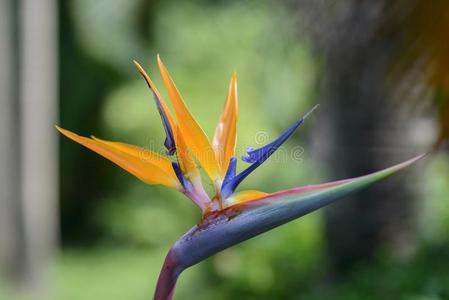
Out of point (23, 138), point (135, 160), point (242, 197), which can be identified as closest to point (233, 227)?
point (242, 197)

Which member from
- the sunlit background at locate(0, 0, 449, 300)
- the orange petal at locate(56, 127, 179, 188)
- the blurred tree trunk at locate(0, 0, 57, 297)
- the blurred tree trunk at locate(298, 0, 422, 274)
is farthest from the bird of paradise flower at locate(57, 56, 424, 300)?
the blurred tree trunk at locate(0, 0, 57, 297)

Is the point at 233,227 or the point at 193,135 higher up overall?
the point at 193,135

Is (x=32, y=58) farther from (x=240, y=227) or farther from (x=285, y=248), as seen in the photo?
(x=240, y=227)

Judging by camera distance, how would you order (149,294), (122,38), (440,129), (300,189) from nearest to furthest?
(300,189)
(440,129)
(149,294)
(122,38)

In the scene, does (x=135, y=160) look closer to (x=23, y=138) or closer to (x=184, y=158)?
(x=184, y=158)

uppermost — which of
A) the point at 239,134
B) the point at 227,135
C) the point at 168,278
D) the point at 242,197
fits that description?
the point at 239,134


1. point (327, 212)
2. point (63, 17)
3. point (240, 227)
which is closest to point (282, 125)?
point (63, 17)

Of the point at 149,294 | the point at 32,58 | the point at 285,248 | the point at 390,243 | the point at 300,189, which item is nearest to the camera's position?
the point at 300,189
